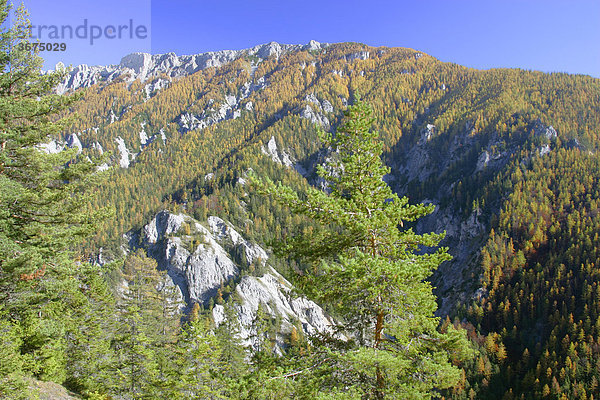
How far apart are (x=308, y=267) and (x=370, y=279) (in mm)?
3286

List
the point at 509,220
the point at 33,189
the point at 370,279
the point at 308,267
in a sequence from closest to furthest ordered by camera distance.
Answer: the point at 370,279, the point at 308,267, the point at 33,189, the point at 509,220

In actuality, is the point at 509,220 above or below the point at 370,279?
above

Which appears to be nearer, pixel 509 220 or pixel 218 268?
pixel 218 268

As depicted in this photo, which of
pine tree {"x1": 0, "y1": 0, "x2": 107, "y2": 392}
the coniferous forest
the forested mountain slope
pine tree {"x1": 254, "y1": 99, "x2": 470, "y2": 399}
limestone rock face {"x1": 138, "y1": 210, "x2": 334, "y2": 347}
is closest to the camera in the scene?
pine tree {"x1": 254, "y1": 99, "x2": 470, "y2": 399}

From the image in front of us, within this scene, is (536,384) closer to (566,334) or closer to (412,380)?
(566,334)

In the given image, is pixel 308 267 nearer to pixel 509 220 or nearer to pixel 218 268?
pixel 218 268

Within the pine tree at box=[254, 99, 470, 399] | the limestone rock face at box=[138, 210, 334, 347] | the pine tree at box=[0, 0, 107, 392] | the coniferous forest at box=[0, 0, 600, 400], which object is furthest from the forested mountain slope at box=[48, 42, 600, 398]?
the pine tree at box=[254, 99, 470, 399]

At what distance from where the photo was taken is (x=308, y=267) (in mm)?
11023

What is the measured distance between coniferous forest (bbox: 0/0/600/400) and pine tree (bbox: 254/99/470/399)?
0.06 metres

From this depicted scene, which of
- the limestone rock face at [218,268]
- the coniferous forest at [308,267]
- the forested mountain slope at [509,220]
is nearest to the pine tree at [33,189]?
the coniferous forest at [308,267]

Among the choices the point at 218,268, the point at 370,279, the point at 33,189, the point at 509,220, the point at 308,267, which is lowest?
the point at 218,268

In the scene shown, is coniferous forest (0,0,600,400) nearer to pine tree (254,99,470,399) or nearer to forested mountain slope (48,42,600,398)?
pine tree (254,99,470,399)

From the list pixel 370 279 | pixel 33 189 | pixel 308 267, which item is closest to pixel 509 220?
pixel 308 267

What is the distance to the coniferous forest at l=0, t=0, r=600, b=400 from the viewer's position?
873 centimetres
